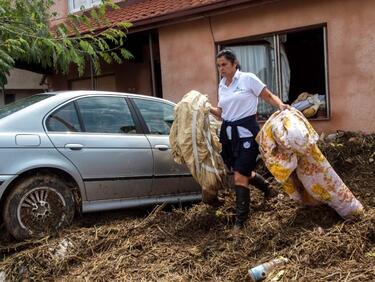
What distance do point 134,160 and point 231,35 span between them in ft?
13.2

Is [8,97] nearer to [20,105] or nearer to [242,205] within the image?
[20,105]

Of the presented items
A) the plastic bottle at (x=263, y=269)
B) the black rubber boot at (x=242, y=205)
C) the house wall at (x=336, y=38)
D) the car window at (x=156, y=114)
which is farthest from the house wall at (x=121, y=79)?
the plastic bottle at (x=263, y=269)

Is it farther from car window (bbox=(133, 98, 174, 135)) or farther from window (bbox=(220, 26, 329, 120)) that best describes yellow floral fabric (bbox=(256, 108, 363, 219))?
window (bbox=(220, 26, 329, 120))

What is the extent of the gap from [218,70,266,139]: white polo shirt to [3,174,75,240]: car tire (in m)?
1.76

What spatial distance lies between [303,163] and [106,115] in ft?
7.13

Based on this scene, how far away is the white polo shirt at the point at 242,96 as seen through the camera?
15.9 feet

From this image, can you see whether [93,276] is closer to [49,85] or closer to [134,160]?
[134,160]

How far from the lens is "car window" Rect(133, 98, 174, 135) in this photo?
575cm

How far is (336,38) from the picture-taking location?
7.44m

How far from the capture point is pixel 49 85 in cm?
1375

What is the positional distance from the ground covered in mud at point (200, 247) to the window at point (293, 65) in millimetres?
2651

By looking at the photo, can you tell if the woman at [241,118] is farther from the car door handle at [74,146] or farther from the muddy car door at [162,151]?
the car door handle at [74,146]

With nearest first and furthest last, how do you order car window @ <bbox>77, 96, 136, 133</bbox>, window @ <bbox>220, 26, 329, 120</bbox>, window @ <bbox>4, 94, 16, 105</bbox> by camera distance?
car window @ <bbox>77, 96, 136, 133</bbox>
window @ <bbox>220, 26, 329, 120</bbox>
window @ <bbox>4, 94, 16, 105</bbox>

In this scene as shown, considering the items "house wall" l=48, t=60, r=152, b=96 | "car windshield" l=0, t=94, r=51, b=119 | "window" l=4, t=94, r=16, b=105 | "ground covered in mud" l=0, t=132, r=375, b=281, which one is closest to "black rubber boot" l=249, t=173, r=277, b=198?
"ground covered in mud" l=0, t=132, r=375, b=281
